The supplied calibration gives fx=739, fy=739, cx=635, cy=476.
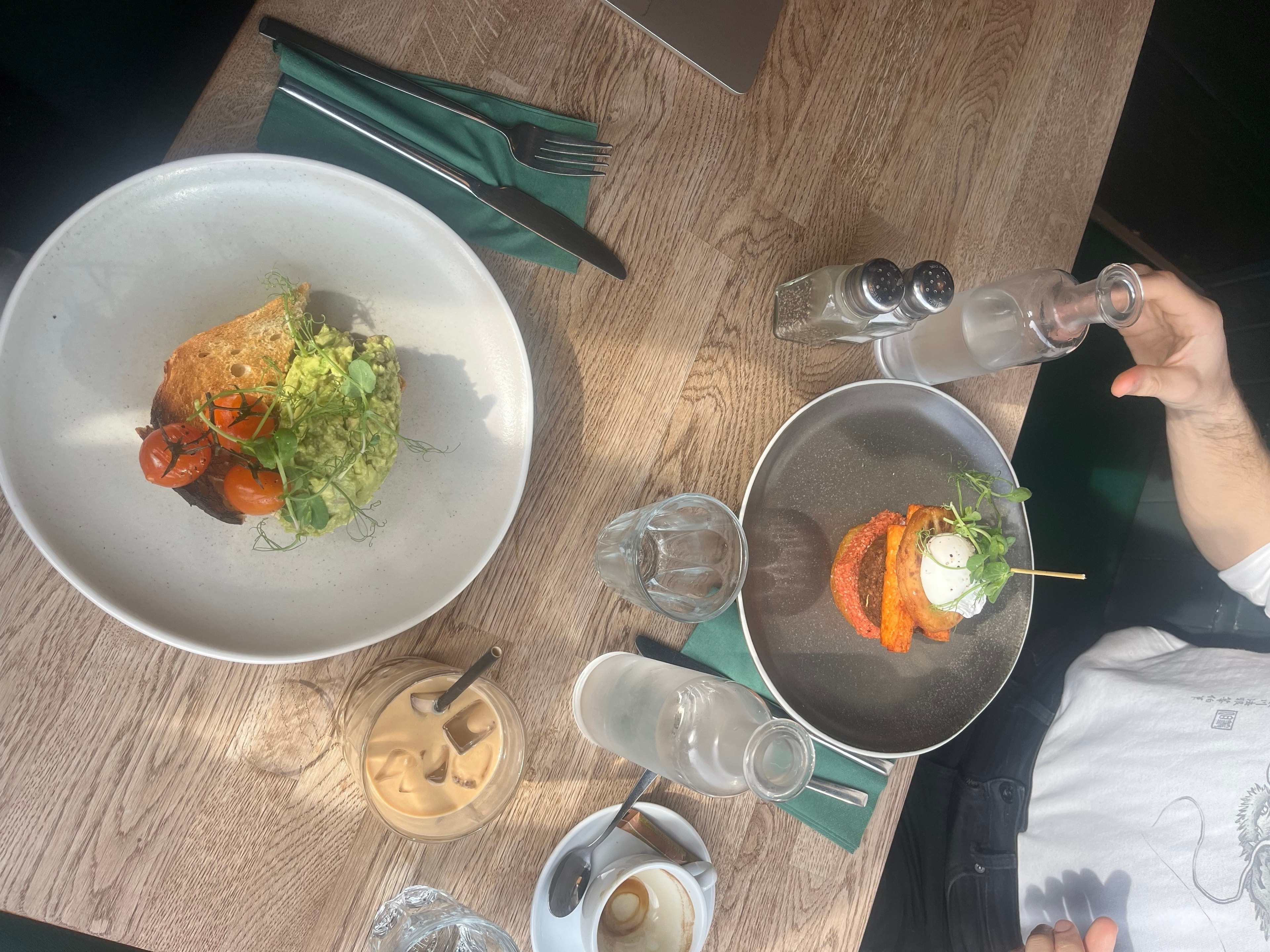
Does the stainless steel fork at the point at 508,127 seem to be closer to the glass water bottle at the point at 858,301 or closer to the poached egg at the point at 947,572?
the glass water bottle at the point at 858,301

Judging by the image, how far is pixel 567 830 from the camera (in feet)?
3.91

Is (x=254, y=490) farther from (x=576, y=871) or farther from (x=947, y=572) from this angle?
(x=947, y=572)

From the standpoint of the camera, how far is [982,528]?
123 centimetres

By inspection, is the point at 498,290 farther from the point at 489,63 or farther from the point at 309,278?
the point at 489,63

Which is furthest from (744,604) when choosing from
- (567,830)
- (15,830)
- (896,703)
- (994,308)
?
(15,830)

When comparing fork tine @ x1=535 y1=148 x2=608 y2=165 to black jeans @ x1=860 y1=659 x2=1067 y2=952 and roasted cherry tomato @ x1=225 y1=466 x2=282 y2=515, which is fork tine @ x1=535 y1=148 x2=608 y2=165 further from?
black jeans @ x1=860 y1=659 x2=1067 y2=952

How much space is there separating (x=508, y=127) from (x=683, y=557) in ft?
2.34

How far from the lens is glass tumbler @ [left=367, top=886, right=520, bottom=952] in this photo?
3.33 feet

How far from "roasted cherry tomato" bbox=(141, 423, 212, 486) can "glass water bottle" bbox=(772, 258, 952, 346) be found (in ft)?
2.91

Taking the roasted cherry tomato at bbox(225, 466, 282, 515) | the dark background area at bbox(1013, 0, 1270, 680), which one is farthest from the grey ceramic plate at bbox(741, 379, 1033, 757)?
the dark background area at bbox(1013, 0, 1270, 680)

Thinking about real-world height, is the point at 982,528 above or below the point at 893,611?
above

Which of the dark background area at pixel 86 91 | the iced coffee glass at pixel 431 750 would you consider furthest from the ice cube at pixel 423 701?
the dark background area at pixel 86 91

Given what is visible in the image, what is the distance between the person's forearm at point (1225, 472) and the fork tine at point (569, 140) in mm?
1248

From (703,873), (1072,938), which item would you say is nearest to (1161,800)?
(1072,938)
